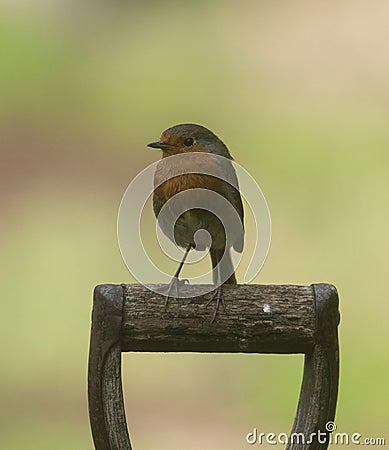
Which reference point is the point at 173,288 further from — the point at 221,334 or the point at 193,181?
the point at 193,181

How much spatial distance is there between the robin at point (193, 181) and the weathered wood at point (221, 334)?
1.19 ft

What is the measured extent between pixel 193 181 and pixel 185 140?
0.15 metres

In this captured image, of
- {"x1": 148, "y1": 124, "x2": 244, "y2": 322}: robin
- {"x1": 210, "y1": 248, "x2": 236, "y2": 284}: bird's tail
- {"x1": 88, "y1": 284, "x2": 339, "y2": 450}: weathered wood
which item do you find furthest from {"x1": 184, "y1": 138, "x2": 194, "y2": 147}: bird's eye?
{"x1": 88, "y1": 284, "x2": 339, "y2": 450}: weathered wood

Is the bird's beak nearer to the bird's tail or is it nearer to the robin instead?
the robin

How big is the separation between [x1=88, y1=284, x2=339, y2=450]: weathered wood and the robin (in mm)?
363

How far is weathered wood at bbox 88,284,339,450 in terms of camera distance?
8.66 ft

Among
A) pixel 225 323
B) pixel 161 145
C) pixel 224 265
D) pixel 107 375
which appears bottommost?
pixel 107 375

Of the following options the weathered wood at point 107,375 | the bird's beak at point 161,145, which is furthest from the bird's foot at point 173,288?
the bird's beak at point 161,145

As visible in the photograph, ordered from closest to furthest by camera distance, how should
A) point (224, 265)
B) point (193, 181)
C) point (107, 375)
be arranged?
1. point (107, 375)
2. point (193, 181)
3. point (224, 265)

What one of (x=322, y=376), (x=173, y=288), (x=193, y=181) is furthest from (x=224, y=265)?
(x=322, y=376)

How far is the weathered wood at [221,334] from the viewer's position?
8.66 feet

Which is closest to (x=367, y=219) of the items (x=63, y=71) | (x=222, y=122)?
(x=222, y=122)

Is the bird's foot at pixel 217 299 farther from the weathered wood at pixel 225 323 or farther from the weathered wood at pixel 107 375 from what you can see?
the weathered wood at pixel 107 375

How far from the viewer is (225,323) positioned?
2.68 m
